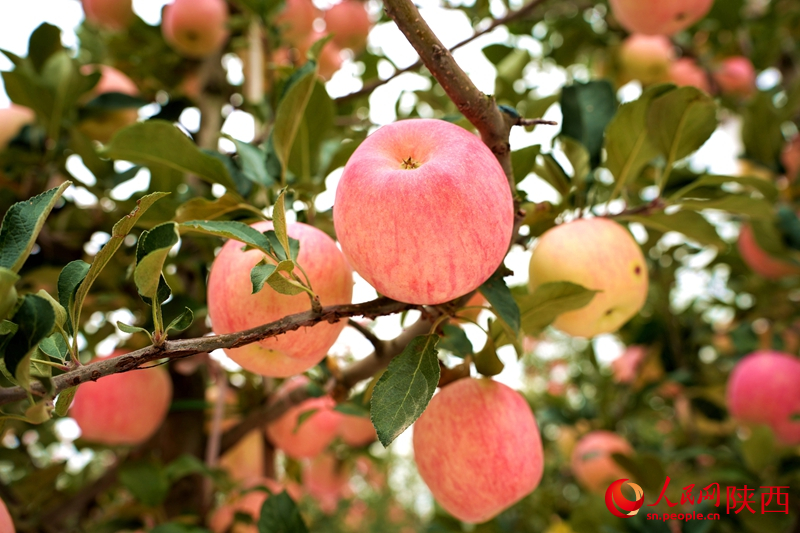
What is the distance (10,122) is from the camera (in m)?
1.17

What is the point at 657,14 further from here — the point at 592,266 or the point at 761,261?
the point at 592,266

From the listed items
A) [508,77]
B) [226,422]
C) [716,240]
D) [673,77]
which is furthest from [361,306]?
[673,77]

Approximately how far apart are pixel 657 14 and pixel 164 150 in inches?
41.8

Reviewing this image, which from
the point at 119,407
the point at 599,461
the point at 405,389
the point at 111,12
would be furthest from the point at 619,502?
the point at 111,12

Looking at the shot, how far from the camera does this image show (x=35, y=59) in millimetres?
1171

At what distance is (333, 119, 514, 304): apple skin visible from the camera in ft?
1.50

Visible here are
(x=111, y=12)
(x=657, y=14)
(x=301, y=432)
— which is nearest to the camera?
(x=301, y=432)

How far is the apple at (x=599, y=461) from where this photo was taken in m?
1.42

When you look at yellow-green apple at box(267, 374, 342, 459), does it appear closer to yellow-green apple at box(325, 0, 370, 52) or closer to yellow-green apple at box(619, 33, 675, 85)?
yellow-green apple at box(325, 0, 370, 52)

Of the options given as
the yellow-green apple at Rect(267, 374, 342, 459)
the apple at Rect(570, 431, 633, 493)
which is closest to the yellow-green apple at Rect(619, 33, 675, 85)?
the apple at Rect(570, 431, 633, 493)

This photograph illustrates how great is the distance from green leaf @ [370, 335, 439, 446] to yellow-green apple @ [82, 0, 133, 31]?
1282mm

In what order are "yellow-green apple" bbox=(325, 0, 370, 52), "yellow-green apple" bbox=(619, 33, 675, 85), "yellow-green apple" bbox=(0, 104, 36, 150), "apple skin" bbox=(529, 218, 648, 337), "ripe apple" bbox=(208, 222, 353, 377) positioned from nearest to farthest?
"ripe apple" bbox=(208, 222, 353, 377) < "apple skin" bbox=(529, 218, 648, 337) < "yellow-green apple" bbox=(0, 104, 36, 150) < "yellow-green apple" bbox=(325, 0, 370, 52) < "yellow-green apple" bbox=(619, 33, 675, 85)

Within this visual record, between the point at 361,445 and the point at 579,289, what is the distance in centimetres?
103

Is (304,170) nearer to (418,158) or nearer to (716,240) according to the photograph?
(418,158)
